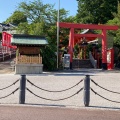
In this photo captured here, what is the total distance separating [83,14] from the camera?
60562 mm

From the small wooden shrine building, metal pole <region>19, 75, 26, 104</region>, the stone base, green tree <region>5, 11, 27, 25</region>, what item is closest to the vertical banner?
the small wooden shrine building

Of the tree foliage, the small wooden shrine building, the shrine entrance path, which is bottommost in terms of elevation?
the shrine entrance path

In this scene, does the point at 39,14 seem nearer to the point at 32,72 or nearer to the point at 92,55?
the point at 92,55

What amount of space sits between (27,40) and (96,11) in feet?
113

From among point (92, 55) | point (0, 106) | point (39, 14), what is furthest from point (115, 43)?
point (0, 106)

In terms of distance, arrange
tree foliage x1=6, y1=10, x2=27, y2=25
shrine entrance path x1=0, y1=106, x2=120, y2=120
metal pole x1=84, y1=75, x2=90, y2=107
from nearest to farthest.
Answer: shrine entrance path x1=0, y1=106, x2=120, y2=120 < metal pole x1=84, y1=75, x2=90, y2=107 < tree foliage x1=6, y1=10, x2=27, y2=25

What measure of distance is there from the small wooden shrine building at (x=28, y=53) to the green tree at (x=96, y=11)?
3150 centimetres

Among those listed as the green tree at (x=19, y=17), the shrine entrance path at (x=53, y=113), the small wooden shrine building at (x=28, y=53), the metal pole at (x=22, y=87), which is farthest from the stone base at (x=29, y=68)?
the green tree at (x=19, y=17)

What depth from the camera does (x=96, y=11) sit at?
57.2 metres

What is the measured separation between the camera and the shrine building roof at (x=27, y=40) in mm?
24891

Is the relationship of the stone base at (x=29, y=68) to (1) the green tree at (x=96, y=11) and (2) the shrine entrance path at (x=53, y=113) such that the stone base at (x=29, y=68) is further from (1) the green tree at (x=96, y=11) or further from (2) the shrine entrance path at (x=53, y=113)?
(1) the green tree at (x=96, y=11)

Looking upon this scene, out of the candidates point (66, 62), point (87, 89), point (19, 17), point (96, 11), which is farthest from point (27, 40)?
point (19, 17)

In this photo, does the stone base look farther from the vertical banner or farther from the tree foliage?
Result: the tree foliage

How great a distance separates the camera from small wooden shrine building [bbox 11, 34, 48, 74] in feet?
77.9
